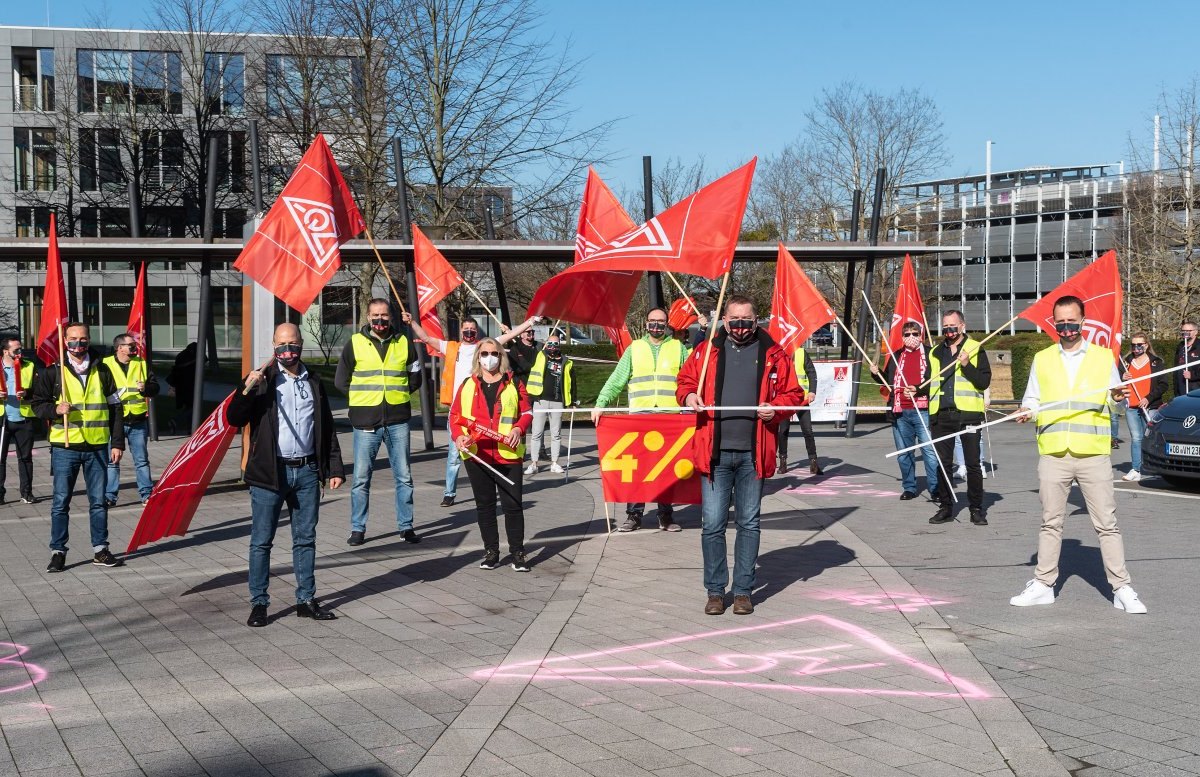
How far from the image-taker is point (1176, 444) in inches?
553

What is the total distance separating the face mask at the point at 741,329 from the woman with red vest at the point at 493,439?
7.08 ft

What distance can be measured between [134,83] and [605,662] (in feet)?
127

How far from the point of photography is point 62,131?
3981 centimetres

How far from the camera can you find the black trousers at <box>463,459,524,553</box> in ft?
31.1

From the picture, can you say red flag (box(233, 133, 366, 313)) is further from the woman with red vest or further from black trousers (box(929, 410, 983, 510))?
black trousers (box(929, 410, 983, 510))

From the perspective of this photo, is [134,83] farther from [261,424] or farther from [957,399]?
[261,424]

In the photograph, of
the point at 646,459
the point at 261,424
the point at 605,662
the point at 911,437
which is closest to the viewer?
the point at 605,662

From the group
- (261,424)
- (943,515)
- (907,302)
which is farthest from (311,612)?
(907,302)

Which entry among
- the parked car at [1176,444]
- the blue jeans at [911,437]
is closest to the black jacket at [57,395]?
the blue jeans at [911,437]

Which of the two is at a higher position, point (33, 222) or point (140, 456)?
point (33, 222)

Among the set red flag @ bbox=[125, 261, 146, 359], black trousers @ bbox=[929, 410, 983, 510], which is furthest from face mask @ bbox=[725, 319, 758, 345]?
red flag @ bbox=[125, 261, 146, 359]

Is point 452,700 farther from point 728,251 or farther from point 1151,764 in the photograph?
point 728,251

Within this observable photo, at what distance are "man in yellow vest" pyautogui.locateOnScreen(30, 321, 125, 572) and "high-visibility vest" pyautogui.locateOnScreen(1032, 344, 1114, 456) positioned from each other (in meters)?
6.76

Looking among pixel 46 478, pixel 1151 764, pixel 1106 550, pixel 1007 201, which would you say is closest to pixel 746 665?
pixel 1151 764
